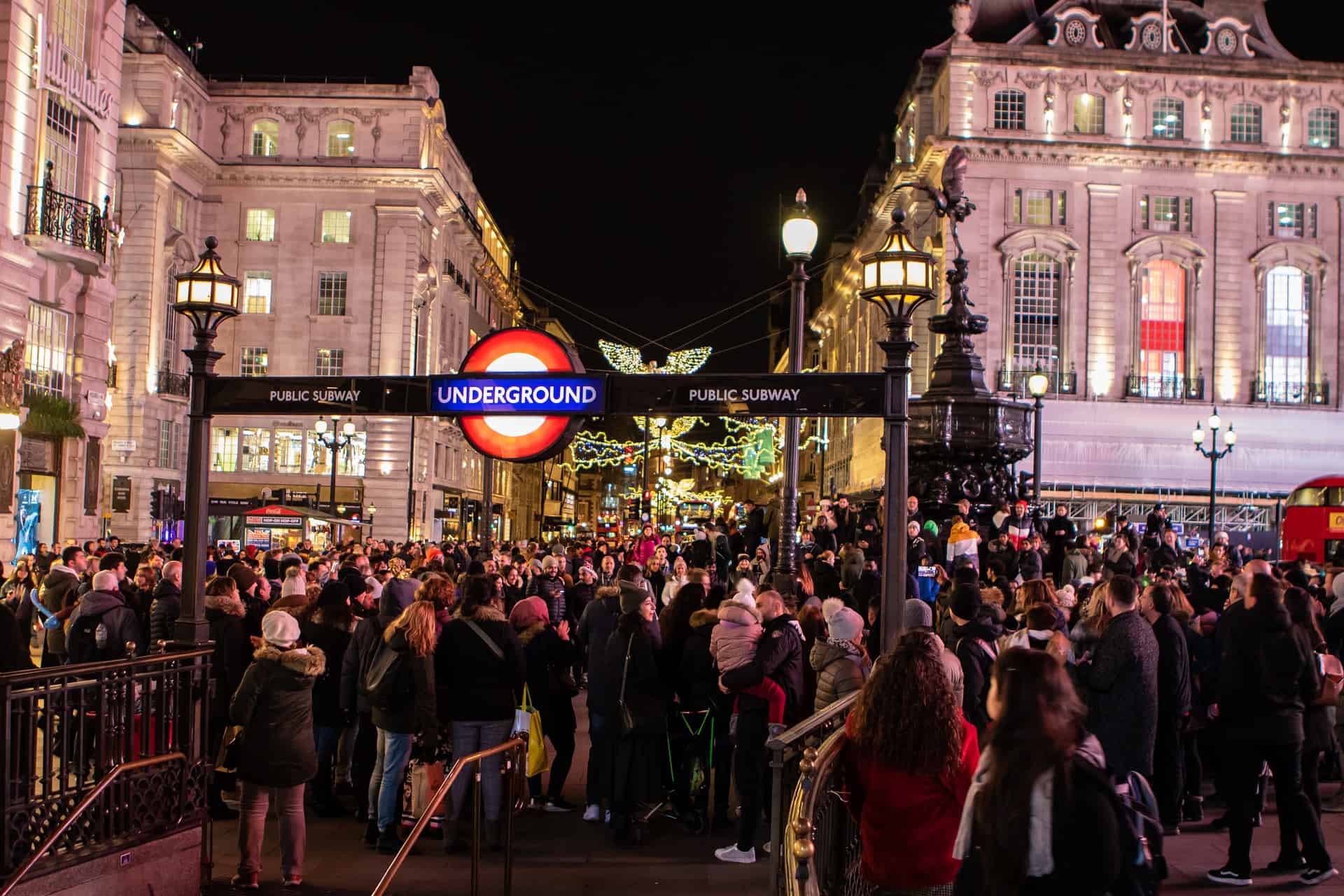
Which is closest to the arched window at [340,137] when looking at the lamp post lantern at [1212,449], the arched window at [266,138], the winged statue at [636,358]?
the arched window at [266,138]

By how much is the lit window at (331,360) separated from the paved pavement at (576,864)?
50.1 meters

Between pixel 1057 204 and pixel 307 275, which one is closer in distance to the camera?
pixel 1057 204

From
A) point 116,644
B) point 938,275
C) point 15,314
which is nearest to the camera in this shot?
point 116,644

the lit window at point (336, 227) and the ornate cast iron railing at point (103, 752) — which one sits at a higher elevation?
the lit window at point (336, 227)

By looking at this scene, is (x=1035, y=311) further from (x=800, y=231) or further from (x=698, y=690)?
(x=698, y=690)

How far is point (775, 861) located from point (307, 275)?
56.4m

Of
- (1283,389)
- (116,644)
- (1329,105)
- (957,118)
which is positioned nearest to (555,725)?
(116,644)

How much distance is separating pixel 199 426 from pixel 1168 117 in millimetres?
52815

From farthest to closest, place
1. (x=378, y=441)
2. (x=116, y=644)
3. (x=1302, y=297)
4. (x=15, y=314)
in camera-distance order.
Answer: (x=378, y=441)
(x=1302, y=297)
(x=15, y=314)
(x=116, y=644)

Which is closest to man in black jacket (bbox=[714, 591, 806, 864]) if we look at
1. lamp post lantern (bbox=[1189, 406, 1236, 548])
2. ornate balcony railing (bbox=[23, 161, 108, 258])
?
lamp post lantern (bbox=[1189, 406, 1236, 548])

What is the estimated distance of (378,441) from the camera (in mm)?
58281

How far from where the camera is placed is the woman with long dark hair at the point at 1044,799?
3.95 m

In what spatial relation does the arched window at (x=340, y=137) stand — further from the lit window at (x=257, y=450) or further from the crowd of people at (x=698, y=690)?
the crowd of people at (x=698, y=690)

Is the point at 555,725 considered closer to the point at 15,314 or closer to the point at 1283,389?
the point at 15,314
